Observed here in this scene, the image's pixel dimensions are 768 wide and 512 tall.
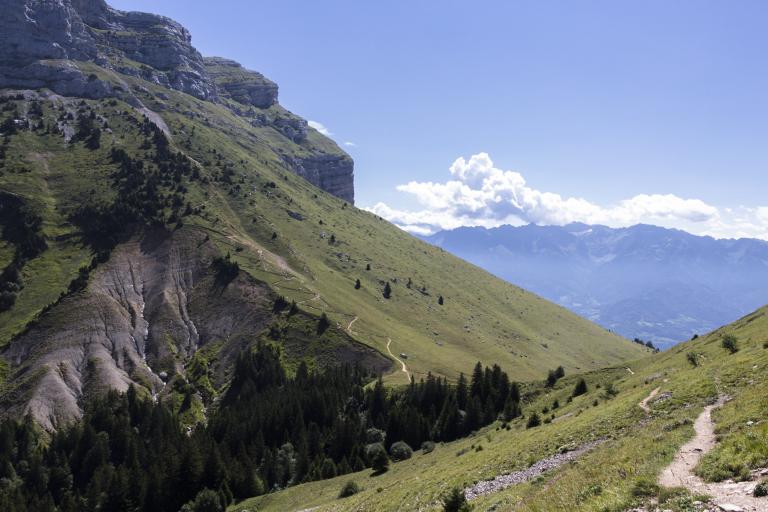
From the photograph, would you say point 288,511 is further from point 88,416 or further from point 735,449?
point 88,416

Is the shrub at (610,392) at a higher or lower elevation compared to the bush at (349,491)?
higher

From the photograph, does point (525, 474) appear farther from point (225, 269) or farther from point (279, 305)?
point (225, 269)

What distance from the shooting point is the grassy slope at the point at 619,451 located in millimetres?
20156

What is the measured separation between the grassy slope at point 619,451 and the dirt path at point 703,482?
517mm

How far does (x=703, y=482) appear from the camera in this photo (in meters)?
18.7

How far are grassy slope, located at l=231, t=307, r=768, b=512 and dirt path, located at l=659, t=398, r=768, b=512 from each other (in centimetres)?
52

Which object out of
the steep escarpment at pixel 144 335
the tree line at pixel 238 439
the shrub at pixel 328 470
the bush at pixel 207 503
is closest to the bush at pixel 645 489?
the tree line at pixel 238 439

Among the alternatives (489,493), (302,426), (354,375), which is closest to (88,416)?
(302,426)

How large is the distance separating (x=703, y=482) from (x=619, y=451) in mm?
9095

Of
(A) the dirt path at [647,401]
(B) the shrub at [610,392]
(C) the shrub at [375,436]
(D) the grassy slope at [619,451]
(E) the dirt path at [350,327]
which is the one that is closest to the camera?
(D) the grassy slope at [619,451]

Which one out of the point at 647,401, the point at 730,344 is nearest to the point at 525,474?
the point at 647,401

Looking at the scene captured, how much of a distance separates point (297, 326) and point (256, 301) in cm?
2160

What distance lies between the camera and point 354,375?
449 feet

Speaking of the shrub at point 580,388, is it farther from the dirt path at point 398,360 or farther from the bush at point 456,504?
the dirt path at point 398,360
